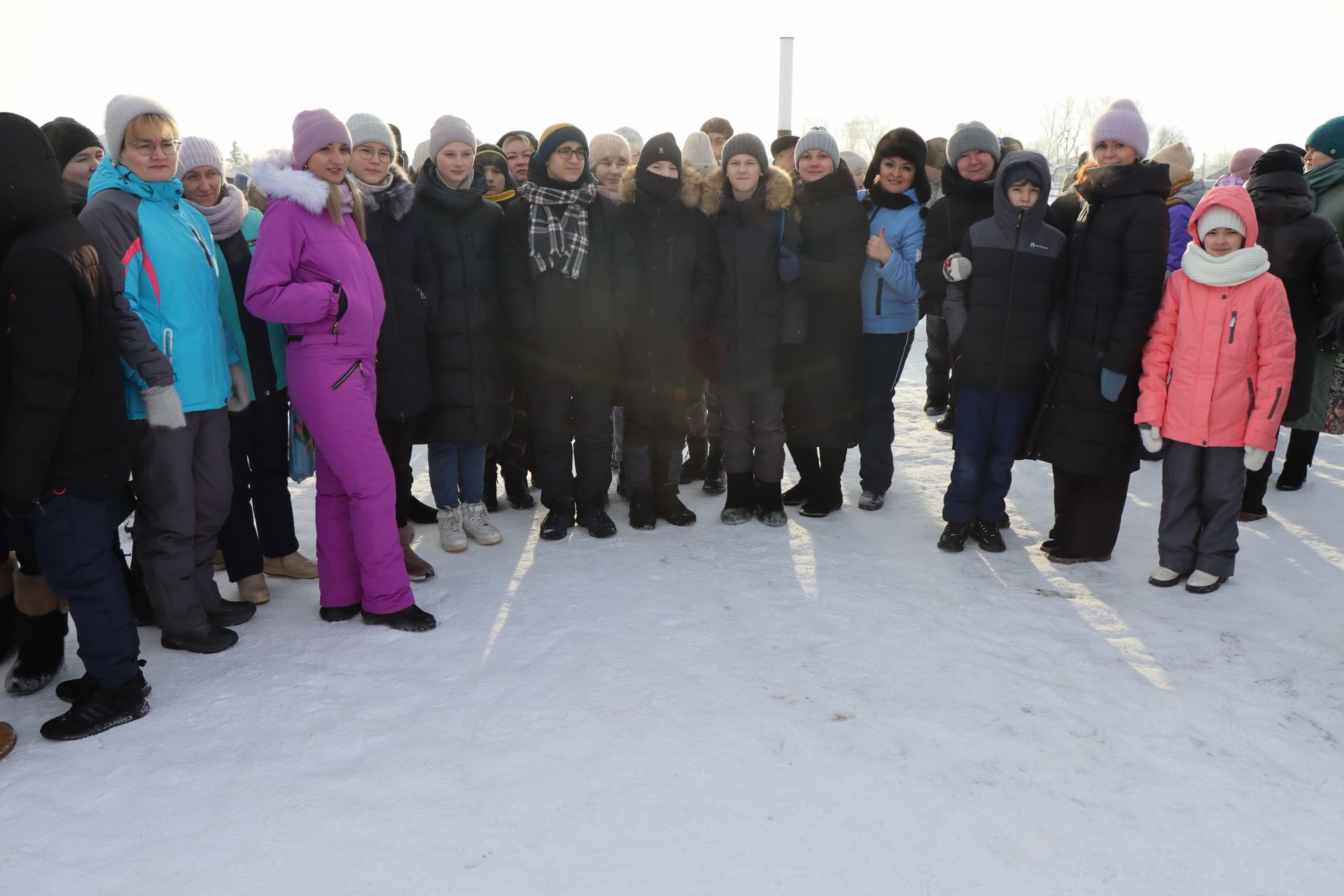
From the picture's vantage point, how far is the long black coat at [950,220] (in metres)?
4.54

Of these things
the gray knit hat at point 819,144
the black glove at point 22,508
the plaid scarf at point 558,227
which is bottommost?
the black glove at point 22,508

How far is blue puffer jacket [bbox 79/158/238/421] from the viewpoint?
3.04m

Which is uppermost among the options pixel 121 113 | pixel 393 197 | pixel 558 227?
→ pixel 121 113

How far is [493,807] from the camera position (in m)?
2.50

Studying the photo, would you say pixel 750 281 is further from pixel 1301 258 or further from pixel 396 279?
pixel 1301 258

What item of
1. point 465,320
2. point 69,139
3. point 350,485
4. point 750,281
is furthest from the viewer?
point 750,281

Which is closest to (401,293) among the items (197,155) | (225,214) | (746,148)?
(225,214)

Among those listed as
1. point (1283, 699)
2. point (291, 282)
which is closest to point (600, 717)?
point (291, 282)

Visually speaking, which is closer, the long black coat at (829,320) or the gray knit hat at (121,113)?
the gray knit hat at (121,113)

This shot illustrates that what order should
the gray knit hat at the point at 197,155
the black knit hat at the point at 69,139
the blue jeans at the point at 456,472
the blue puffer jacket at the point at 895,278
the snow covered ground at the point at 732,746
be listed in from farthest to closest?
the blue puffer jacket at the point at 895,278 → the blue jeans at the point at 456,472 → the black knit hat at the point at 69,139 → the gray knit hat at the point at 197,155 → the snow covered ground at the point at 732,746

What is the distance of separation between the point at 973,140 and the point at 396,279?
117 inches

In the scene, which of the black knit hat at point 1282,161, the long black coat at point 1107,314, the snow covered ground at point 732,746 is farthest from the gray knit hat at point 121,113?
the black knit hat at point 1282,161

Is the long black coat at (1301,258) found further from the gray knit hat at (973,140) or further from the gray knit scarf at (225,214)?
the gray knit scarf at (225,214)

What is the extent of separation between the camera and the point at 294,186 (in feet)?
10.8
